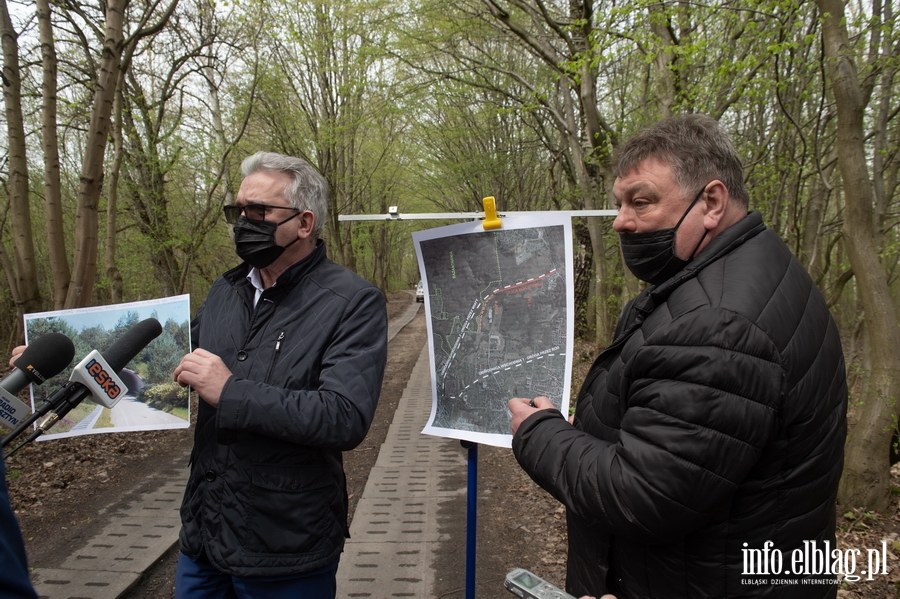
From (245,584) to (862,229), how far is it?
4.68 metres

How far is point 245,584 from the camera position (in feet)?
6.04

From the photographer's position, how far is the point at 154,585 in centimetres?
355

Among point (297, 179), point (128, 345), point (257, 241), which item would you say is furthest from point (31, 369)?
point (297, 179)

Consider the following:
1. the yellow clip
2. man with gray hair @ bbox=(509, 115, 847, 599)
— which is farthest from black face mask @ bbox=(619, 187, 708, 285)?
the yellow clip

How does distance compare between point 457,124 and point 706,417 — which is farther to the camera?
point 457,124

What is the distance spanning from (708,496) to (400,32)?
11.8 meters

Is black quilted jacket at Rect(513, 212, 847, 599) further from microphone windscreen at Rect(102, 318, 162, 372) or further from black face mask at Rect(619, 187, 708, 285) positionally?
microphone windscreen at Rect(102, 318, 162, 372)

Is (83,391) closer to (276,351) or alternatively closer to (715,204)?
(276,351)

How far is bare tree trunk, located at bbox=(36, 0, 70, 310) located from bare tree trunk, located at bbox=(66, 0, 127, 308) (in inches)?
7.5

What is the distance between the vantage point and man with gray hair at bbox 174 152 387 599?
5.80 ft

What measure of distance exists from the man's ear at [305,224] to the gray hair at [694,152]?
4.25 feet

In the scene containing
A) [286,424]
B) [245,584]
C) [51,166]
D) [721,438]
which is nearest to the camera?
[721,438]

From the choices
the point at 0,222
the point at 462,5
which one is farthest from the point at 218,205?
the point at 462,5

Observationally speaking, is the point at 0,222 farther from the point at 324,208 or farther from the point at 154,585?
the point at 324,208
